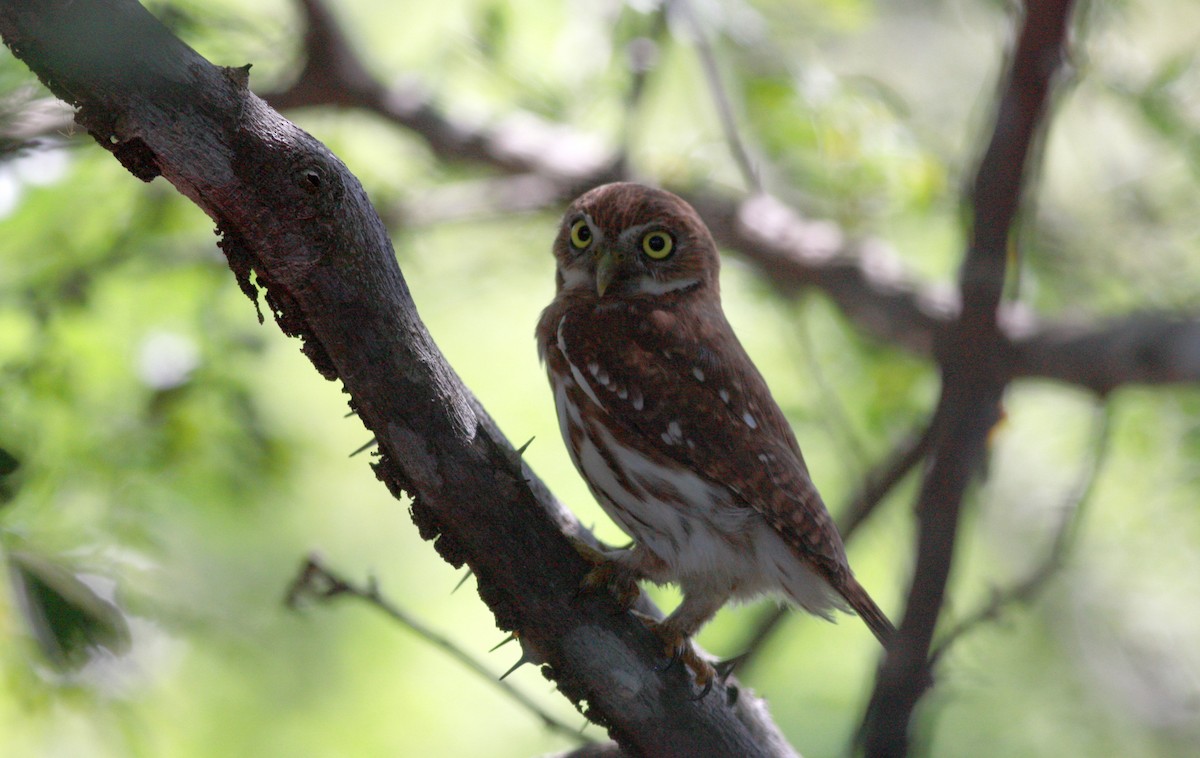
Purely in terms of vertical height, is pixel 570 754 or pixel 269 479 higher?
pixel 269 479

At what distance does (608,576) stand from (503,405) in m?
4.24

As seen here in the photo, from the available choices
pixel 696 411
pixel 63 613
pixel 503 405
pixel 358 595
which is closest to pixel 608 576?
pixel 358 595

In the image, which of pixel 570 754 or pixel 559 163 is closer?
pixel 570 754

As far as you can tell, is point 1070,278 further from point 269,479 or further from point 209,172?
point 209,172

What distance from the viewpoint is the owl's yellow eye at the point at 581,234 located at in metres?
3.75

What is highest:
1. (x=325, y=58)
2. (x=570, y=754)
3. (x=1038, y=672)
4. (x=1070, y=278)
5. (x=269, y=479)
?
Answer: (x=325, y=58)

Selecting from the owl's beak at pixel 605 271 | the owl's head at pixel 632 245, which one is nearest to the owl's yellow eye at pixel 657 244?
the owl's head at pixel 632 245

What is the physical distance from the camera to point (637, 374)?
3.23m

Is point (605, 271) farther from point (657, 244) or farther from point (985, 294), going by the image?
point (985, 294)

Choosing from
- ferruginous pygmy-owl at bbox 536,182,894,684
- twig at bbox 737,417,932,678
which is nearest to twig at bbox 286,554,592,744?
Answer: ferruginous pygmy-owl at bbox 536,182,894,684

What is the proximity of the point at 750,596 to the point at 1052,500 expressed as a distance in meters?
3.40

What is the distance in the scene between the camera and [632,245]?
3.67 metres

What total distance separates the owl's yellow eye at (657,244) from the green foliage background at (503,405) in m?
0.76

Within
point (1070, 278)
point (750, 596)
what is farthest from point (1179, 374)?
point (750, 596)
